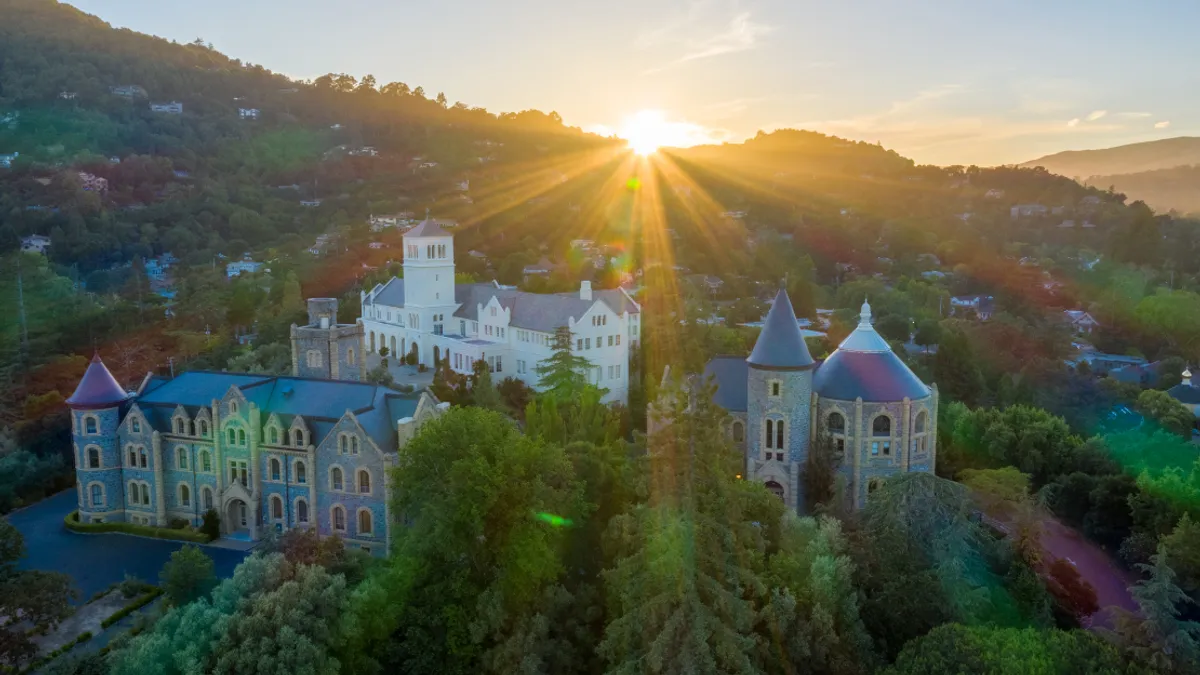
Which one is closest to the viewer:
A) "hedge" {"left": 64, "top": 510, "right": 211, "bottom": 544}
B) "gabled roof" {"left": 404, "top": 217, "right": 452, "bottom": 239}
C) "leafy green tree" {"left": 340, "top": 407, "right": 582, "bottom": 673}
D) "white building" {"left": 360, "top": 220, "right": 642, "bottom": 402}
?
"leafy green tree" {"left": 340, "top": 407, "right": 582, "bottom": 673}

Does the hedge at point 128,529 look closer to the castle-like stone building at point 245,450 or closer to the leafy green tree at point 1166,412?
the castle-like stone building at point 245,450

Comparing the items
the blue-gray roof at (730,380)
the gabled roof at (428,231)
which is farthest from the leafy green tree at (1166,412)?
the gabled roof at (428,231)

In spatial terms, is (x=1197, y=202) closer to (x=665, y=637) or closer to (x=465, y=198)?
(x=465, y=198)

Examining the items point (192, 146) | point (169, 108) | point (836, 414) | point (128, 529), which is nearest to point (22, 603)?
point (128, 529)

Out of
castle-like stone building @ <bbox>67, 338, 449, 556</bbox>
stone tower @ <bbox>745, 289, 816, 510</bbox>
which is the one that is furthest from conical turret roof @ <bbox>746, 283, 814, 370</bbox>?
castle-like stone building @ <bbox>67, 338, 449, 556</bbox>

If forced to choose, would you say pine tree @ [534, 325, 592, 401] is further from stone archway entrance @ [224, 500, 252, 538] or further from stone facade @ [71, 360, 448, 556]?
stone archway entrance @ [224, 500, 252, 538]

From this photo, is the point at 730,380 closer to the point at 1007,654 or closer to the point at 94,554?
the point at 1007,654
